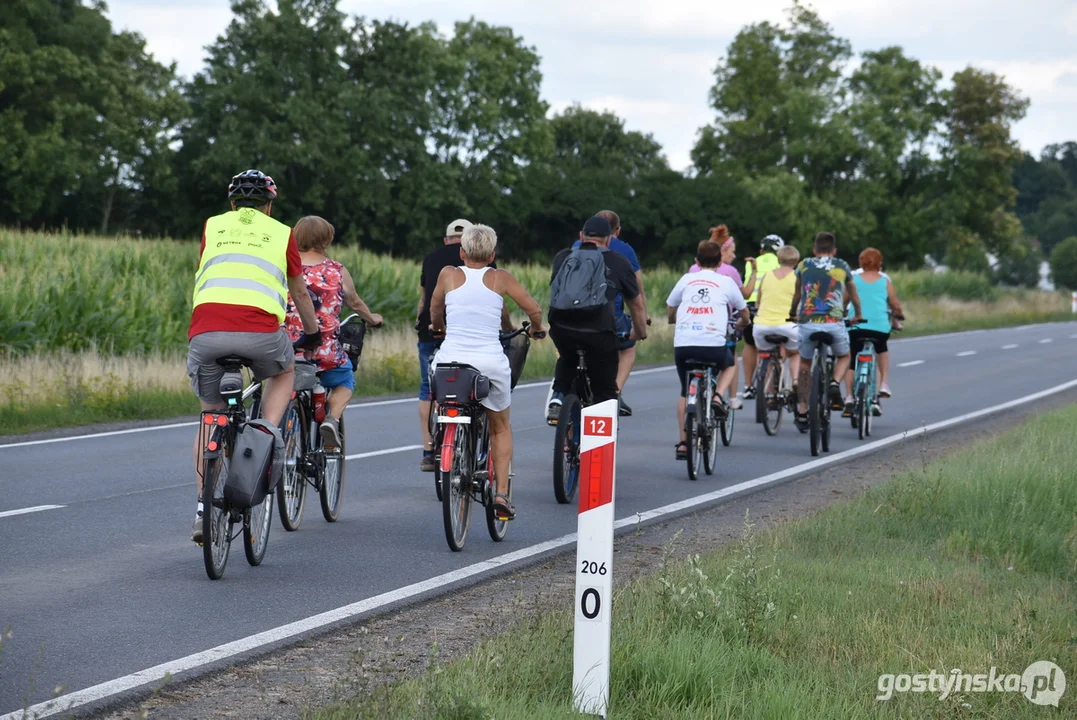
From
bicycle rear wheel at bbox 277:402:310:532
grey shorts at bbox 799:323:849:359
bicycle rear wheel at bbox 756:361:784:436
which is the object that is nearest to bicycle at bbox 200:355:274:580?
bicycle rear wheel at bbox 277:402:310:532

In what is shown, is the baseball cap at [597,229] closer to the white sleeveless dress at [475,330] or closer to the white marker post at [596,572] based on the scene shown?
the white sleeveless dress at [475,330]

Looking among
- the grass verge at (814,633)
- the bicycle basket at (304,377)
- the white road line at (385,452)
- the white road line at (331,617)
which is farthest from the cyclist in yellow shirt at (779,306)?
the bicycle basket at (304,377)

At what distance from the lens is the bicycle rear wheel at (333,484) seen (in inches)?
369

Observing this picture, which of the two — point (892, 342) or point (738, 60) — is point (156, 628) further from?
point (738, 60)

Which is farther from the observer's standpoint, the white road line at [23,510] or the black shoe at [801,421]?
the black shoe at [801,421]

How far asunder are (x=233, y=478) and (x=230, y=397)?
432mm

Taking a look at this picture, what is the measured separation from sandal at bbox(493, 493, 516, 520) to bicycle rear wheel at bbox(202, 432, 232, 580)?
1.75 m

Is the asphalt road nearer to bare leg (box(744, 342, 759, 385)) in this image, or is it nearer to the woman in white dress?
bare leg (box(744, 342, 759, 385))

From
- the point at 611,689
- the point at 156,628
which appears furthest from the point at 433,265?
the point at 611,689

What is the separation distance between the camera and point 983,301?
60.7 meters

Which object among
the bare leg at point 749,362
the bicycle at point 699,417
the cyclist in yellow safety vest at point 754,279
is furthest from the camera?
the bare leg at point 749,362

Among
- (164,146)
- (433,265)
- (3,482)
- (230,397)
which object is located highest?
(164,146)

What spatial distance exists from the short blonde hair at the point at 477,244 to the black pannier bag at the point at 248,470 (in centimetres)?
184

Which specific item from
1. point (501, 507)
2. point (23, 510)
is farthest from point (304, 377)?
point (23, 510)
